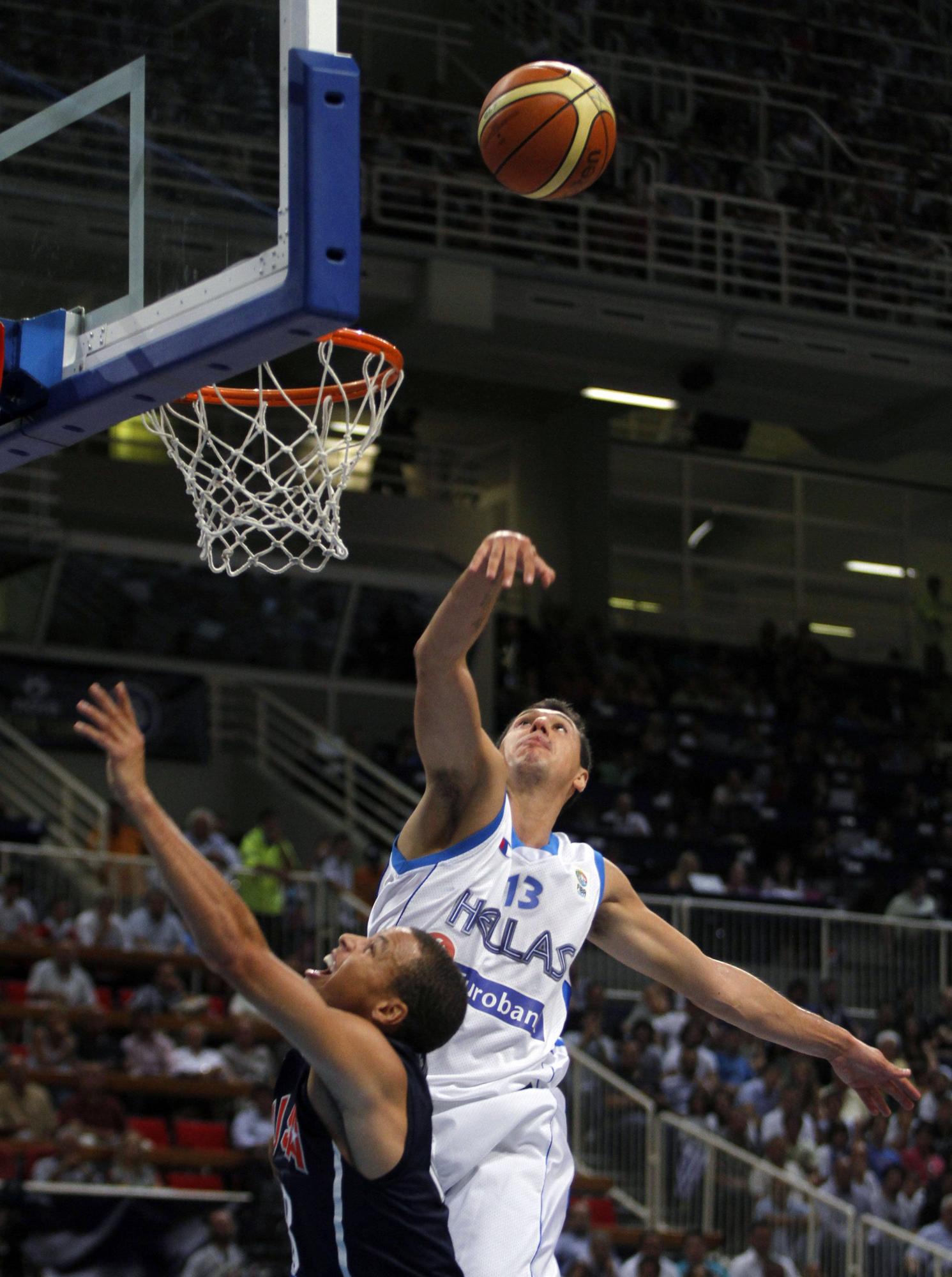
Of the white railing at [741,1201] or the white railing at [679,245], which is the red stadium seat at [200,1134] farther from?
the white railing at [679,245]

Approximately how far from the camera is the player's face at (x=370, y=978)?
375cm

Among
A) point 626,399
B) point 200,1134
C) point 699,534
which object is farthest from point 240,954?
point 699,534

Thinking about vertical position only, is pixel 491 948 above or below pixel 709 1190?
above

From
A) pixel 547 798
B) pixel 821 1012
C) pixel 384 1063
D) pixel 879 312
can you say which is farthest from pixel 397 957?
pixel 879 312

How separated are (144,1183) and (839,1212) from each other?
4.35m

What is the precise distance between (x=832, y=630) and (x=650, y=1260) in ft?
52.7

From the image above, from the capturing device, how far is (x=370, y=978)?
376 centimetres

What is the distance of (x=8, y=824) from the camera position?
15.3 meters

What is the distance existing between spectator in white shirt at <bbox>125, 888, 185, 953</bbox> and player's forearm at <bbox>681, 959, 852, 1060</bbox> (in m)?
8.55

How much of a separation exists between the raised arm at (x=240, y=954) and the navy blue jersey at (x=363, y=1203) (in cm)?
15

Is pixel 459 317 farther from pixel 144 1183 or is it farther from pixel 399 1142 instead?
pixel 399 1142

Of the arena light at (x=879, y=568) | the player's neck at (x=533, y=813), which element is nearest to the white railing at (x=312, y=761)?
the arena light at (x=879, y=568)

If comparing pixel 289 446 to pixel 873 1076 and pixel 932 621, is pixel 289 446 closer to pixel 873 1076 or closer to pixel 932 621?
pixel 873 1076

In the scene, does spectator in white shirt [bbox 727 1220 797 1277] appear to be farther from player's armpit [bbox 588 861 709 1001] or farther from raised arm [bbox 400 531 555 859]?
raised arm [bbox 400 531 555 859]
